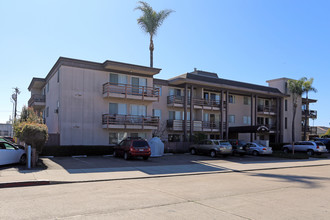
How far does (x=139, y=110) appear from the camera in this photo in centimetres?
2894

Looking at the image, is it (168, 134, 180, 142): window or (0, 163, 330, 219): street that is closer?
(0, 163, 330, 219): street

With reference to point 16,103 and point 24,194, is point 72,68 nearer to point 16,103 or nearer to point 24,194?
point 24,194

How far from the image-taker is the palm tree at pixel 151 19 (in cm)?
Answer: 3438

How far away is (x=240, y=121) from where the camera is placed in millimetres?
39250

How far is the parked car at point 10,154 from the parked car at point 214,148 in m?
15.1

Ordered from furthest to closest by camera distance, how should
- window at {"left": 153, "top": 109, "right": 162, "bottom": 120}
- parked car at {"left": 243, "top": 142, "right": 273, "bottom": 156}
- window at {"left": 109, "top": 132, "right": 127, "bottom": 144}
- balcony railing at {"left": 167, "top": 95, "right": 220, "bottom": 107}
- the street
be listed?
balcony railing at {"left": 167, "top": 95, "right": 220, "bottom": 107} < window at {"left": 153, "top": 109, "right": 162, "bottom": 120} < parked car at {"left": 243, "top": 142, "right": 273, "bottom": 156} < window at {"left": 109, "top": 132, "right": 127, "bottom": 144} < the street

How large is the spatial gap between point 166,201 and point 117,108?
790 inches

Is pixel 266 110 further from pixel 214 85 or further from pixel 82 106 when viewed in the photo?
pixel 82 106

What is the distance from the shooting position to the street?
697 centimetres

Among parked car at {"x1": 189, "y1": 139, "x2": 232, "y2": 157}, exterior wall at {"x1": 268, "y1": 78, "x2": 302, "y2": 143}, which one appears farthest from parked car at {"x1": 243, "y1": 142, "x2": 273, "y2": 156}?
exterior wall at {"x1": 268, "y1": 78, "x2": 302, "y2": 143}

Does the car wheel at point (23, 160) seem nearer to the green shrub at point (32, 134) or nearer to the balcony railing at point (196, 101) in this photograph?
the green shrub at point (32, 134)

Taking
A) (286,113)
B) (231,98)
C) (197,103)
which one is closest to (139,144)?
(197,103)

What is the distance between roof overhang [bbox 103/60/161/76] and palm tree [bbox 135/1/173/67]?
235 inches

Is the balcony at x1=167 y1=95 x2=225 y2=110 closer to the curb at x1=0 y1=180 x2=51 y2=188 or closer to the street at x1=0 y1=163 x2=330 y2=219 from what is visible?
the street at x1=0 y1=163 x2=330 y2=219
